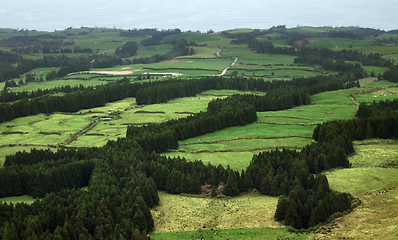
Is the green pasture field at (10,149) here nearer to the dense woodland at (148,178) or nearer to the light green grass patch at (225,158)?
the dense woodland at (148,178)

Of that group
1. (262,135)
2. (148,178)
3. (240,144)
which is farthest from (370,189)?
(262,135)

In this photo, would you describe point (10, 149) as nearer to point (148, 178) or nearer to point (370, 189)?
point (148, 178)

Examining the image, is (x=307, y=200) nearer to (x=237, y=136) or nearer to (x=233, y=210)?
(x=233, y=210)

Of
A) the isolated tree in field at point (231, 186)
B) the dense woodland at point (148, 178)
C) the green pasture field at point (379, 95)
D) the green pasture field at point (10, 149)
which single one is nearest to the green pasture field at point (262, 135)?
the dense woodland at point (148, 178)

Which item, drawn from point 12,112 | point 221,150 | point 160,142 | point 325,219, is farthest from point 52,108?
point 325,219

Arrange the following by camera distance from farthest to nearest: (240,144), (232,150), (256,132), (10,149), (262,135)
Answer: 1. (256,132)
2. (10,149)
3. (262,135)
4. (240,144)
5. (232,150)
